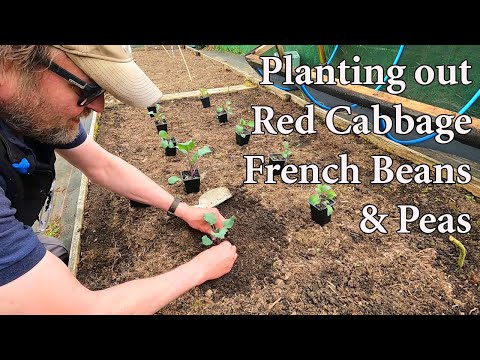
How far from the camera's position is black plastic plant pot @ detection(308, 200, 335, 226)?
6.54 feet

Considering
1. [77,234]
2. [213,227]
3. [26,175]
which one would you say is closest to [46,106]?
[26,175]

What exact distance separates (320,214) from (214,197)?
0.72 meters

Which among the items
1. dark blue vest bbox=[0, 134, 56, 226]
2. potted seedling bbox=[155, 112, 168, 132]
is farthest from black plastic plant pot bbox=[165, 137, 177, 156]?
dark blue vest bbox=[0, 134, 56, 226]

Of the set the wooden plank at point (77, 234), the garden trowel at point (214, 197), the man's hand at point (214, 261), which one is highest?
the man's hand at point (214, 261)

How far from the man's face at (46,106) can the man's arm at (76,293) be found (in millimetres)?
519

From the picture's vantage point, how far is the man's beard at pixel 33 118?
1202 millimetres

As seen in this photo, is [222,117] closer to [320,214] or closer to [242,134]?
[242,134]

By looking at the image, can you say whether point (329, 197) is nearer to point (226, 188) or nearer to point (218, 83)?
point (226, 188)

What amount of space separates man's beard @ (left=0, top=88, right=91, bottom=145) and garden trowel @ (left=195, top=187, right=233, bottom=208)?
1007 mm

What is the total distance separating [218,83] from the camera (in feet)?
17.9

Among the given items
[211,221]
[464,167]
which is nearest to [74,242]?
[211,221]

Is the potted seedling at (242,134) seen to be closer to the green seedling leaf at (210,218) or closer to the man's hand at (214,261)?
the green seedling leaf at (210,218)

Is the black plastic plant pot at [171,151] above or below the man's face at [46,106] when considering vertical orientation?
below

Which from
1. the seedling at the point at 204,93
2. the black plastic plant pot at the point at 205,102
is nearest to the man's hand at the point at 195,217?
the black plastic plant pot at the point at 205,102
